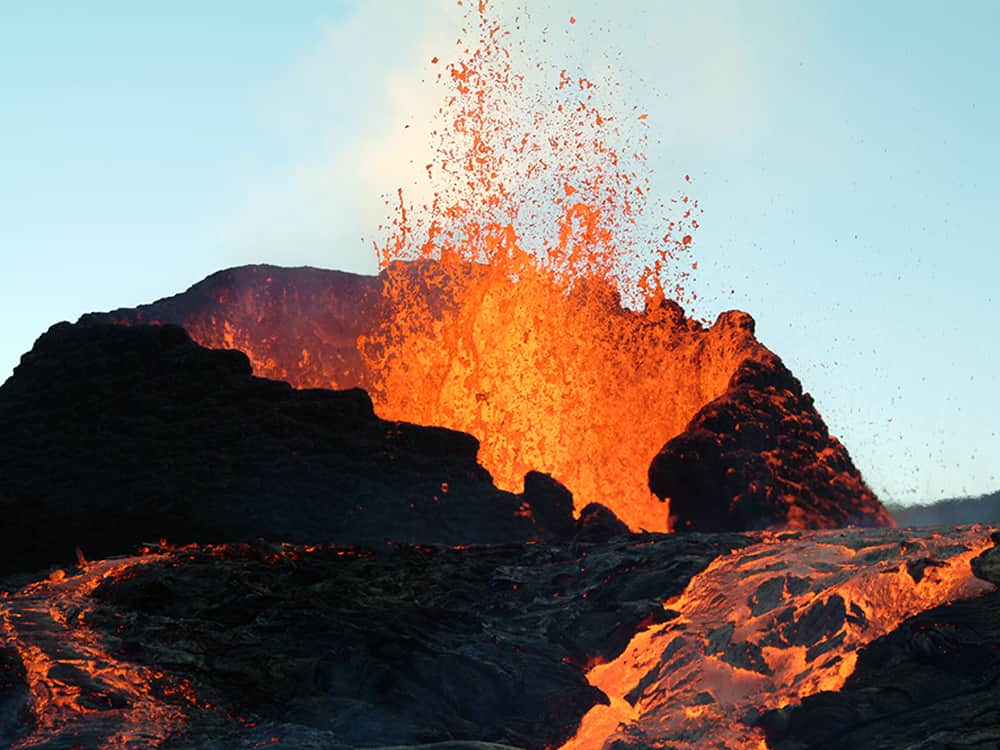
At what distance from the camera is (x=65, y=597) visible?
24.5 metres

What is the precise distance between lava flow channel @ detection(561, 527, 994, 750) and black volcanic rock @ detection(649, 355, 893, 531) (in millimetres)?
13552

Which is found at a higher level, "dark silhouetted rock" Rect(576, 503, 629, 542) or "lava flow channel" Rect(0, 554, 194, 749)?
"dark silhouetted rock" Rect(576, 503, 629, 542)

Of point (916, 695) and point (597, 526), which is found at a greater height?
point (597, 526)

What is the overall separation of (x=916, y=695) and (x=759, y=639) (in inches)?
136

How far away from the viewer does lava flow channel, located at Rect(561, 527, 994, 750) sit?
1880 cm

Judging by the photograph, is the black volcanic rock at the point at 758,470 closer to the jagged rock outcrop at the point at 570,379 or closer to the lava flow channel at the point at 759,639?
the jagged rock outcrop at the point at 570,379

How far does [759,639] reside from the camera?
20.4 meters

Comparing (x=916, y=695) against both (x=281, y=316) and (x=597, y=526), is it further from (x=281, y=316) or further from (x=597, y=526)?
(x=281, y=316)

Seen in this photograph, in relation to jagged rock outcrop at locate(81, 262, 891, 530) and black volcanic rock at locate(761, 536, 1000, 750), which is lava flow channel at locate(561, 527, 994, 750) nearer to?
black volcanic rock at locate(761, 536, 1000, 750)

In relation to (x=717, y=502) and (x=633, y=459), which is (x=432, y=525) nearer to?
(x=717, y=502)

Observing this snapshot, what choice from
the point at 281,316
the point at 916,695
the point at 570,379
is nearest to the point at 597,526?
the point at 570,379

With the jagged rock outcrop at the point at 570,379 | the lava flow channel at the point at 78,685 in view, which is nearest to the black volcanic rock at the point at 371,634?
the lava flow channel at the point at 78,685

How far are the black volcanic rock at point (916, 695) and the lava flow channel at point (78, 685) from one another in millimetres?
9349

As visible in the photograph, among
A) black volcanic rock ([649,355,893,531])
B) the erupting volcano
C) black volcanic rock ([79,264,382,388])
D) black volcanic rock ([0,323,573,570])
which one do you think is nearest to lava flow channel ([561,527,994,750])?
the erupting volcano
